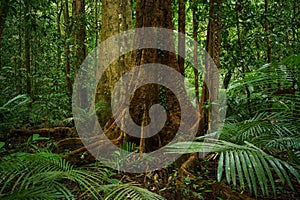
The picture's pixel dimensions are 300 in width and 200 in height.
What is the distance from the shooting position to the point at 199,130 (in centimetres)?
361

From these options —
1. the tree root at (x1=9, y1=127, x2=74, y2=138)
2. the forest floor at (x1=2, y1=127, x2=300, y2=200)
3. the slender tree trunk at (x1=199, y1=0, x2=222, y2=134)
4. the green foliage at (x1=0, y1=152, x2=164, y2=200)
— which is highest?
the slender tree trunk at (x1=199, y1=0, x2=222, y2=134)

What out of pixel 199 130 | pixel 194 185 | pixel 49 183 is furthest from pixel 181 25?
pixel 49 183

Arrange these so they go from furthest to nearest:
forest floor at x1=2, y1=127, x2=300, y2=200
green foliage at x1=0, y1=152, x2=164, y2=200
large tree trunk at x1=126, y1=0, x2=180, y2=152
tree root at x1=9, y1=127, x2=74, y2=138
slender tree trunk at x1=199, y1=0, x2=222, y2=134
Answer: tree root at x1=9, y1=127, x2=74, y2=138 < large tree trunk at x1=126, y1=0, x2=180, y2=152 < slender tree trunk at x1=199, y1=0, x2=222, y2=134 < forest floor at x1=2, y1=127, x2=300, y2=200 < green foliage at x1=0, y1=152, x2=164, y2=200

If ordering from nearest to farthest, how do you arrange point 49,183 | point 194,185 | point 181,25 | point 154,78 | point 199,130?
point 49,183, point 194,185, point 199,130, point 154,78, point 181,25

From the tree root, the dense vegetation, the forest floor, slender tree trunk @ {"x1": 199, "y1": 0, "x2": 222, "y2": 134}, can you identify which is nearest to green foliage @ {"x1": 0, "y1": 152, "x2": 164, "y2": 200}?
the dense vegetation

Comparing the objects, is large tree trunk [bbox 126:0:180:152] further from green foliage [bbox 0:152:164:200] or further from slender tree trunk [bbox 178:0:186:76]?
green foliage [bbox 0:152:164:200]

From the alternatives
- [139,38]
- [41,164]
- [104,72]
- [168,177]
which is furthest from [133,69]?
[41,164]

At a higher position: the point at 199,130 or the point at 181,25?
the point at 181,25

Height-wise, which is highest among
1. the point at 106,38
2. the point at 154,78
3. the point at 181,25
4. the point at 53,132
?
the point at 181,25

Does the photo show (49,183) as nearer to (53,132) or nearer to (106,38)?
(53,132)

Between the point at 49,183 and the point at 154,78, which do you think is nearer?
the point at 49,183

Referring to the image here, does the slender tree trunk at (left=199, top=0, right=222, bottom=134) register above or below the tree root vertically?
above

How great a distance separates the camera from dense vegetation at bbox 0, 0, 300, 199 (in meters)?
2.20

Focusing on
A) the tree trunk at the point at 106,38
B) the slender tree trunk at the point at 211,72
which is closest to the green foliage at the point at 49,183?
the slender tree trunk at the point at 211,72
